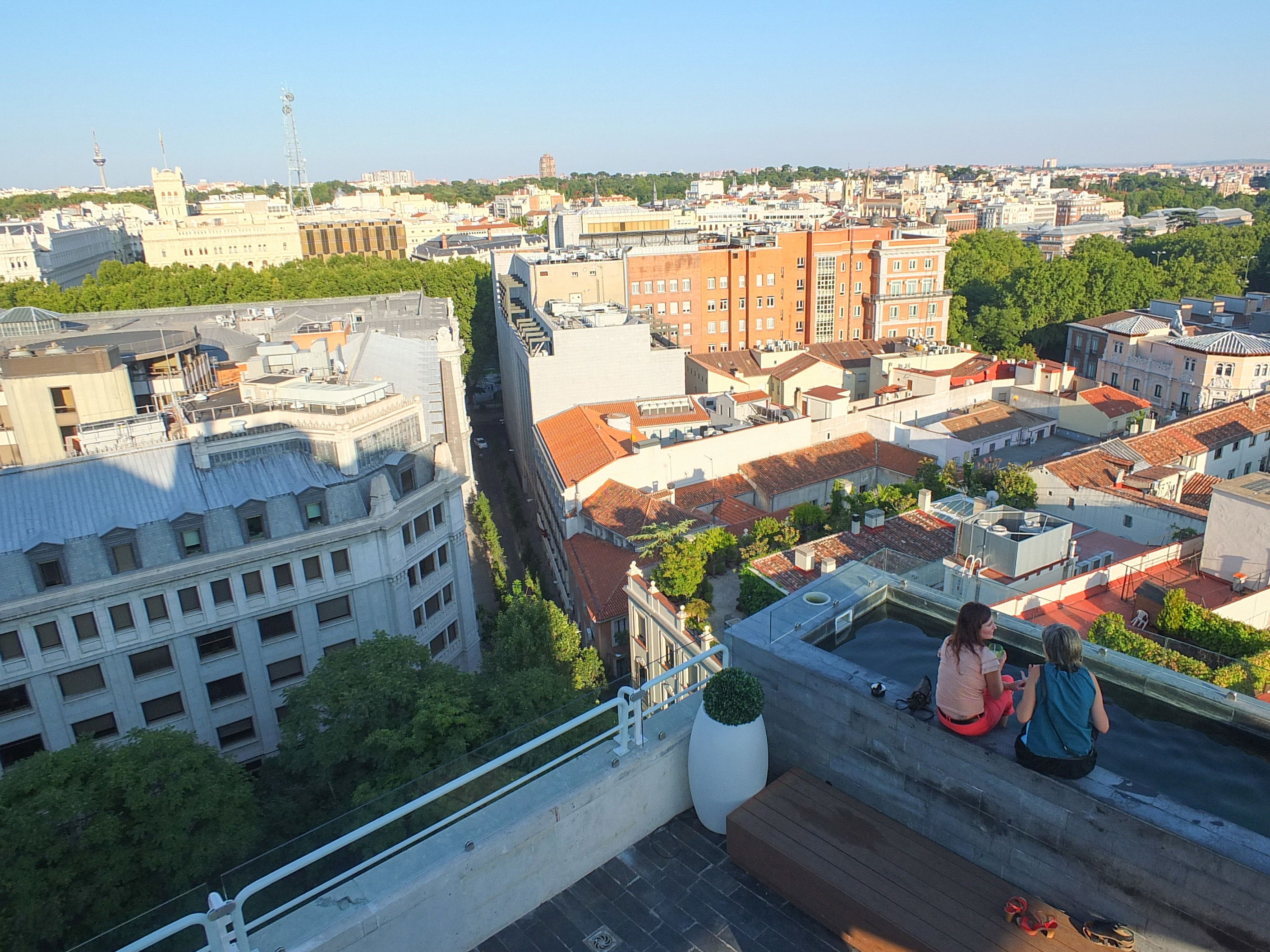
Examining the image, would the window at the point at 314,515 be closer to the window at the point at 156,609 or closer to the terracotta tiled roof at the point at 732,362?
the window at the point at 156,609

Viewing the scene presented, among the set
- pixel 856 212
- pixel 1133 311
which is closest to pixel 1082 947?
pixel 1133 311

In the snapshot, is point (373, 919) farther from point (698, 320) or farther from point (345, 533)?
point (698, 320)

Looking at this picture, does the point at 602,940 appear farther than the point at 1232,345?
No

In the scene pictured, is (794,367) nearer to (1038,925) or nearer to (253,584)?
(253,584)

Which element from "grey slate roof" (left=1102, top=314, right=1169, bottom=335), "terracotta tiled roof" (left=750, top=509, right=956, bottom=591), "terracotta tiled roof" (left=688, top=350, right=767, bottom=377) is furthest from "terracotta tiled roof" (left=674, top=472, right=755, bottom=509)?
"grey slate roof" (left=1102, top=314, right=1169, bottom=335)

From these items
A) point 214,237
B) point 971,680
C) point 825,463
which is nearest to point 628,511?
point 825,463
